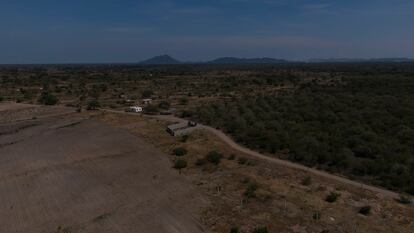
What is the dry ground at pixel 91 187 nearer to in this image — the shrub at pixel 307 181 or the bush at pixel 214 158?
the bush at pixel 214 158

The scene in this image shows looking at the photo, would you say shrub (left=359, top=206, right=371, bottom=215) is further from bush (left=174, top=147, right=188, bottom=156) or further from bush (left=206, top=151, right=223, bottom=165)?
bush (left=174, top=147, right=188, bottom=156)

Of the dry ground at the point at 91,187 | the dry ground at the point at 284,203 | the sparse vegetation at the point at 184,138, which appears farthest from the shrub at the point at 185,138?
the dry ground at the point at 284,203

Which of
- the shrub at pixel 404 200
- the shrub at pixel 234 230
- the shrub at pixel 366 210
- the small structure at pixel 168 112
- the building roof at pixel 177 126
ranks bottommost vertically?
the small structure at pixel 168 112

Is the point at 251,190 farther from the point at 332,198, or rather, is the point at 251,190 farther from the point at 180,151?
the point at 180,151

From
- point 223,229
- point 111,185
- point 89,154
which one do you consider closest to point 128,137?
point 89,154

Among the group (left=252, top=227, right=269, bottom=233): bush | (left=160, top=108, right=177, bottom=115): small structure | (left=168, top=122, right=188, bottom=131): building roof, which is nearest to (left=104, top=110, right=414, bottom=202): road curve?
(left=168, top=122, right=188, bottom=131): building roof
